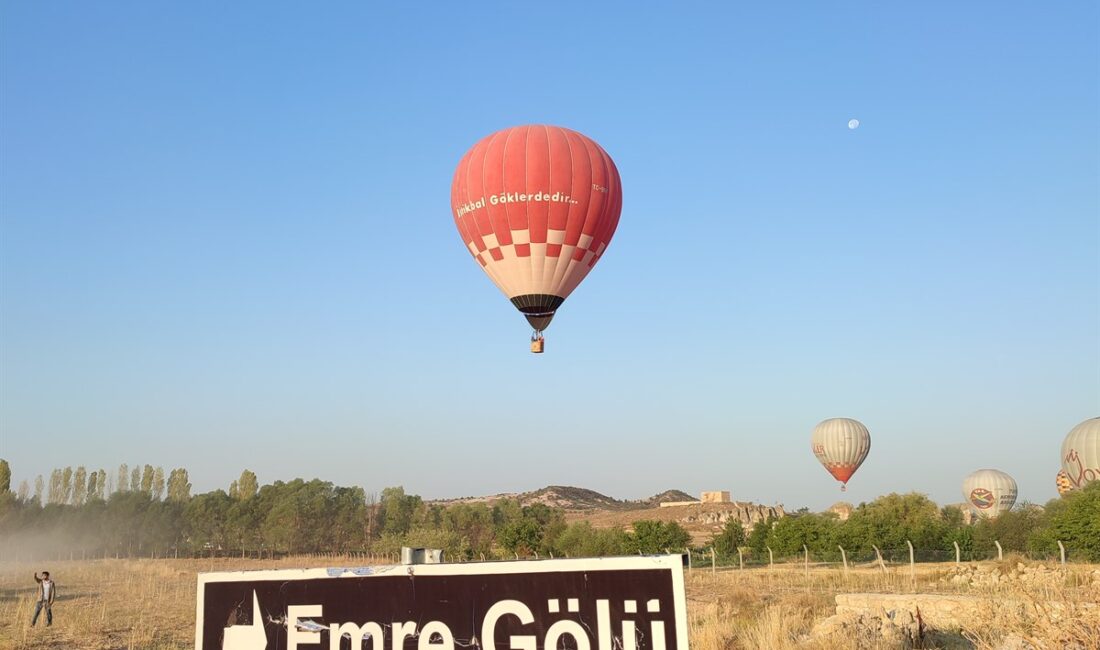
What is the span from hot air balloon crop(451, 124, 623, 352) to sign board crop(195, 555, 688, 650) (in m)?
23.2

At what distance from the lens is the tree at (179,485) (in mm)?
110125

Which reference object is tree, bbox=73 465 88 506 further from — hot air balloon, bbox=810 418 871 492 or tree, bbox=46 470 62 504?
hot air balloon, bbox=810 418 871 492

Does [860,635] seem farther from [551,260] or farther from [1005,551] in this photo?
[1005,551]

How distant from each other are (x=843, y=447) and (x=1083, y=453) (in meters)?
19.2

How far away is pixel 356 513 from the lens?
93.0m

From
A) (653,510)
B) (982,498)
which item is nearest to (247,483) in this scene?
(653,510)

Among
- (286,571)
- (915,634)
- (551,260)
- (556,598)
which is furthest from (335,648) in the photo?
(551,260)

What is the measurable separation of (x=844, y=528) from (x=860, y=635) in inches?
1743

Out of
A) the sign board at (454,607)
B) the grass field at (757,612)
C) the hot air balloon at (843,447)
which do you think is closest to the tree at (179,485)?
the grass field at (757,612)

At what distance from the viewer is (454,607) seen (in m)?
4.78

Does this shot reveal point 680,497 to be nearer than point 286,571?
No

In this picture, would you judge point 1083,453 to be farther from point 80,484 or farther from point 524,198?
point 80,484

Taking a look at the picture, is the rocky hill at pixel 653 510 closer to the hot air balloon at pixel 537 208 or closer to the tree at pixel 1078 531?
the tree at pixel 1078 531

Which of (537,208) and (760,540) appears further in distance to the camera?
(760,540)
